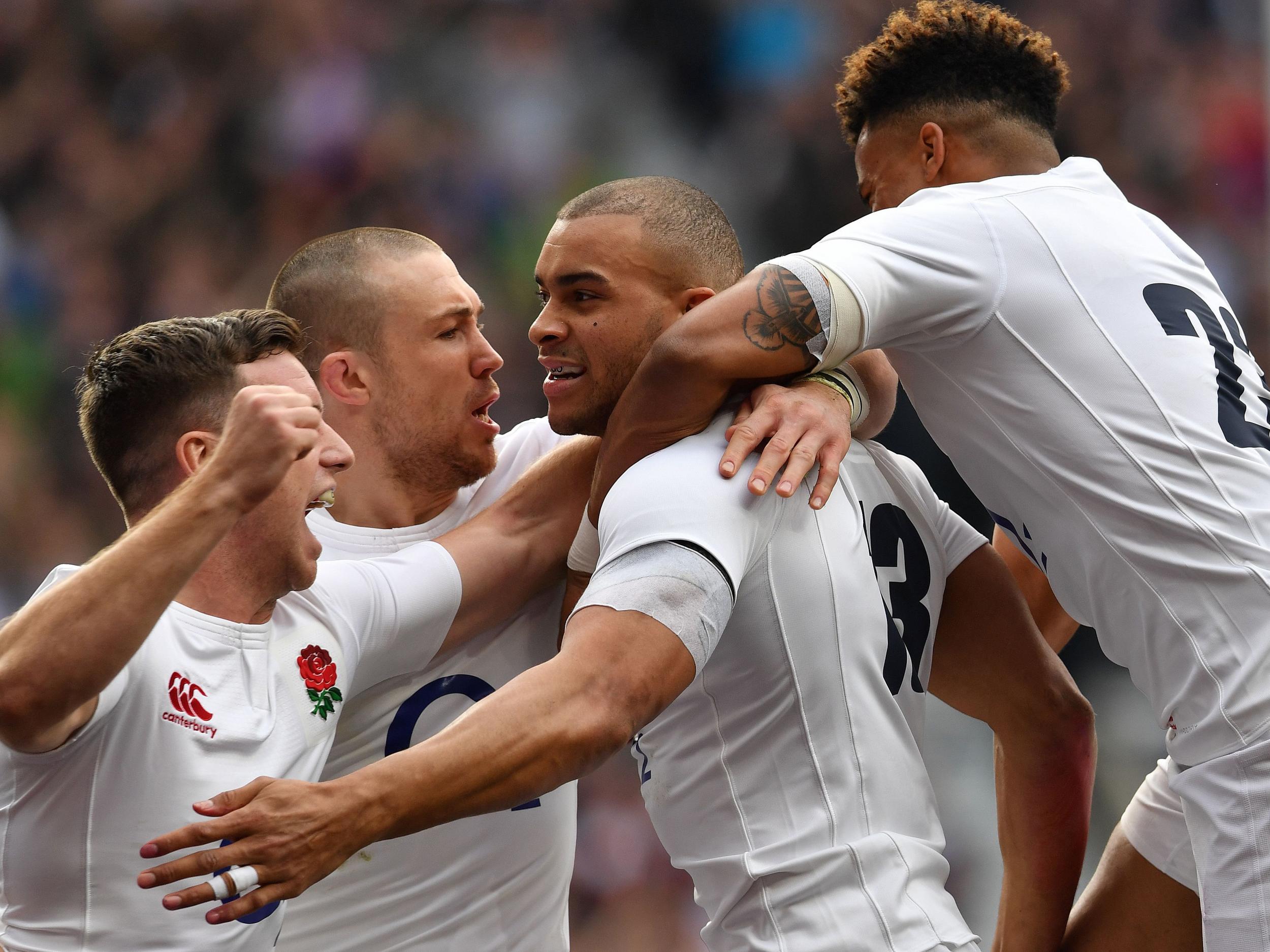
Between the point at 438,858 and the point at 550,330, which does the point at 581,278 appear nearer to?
the point at 550,330

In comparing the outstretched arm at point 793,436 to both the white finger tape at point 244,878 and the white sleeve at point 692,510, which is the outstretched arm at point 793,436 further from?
the white finger tape at point 244,878

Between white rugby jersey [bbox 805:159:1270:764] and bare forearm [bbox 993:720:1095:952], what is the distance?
0.42 meters

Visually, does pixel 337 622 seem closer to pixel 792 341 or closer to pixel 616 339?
pixel 616 339

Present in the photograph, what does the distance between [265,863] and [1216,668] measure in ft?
5.43

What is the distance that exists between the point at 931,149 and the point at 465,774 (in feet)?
6.12

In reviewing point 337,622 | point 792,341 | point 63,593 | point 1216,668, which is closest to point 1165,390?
point 1216,668

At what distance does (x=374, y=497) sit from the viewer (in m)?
3.25

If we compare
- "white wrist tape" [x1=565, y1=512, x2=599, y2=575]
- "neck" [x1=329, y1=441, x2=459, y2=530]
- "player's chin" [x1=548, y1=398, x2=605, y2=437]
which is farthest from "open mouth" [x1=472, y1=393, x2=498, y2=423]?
"white wrist tape" [x1=565, y1=512, x2=599, y2=575]

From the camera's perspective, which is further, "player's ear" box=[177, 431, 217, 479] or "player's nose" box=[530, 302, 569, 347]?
"player's nose" box=[530, 302, 569, 347]

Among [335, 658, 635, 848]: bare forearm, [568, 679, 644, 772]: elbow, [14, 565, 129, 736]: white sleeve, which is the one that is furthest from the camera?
[14, 565, 129, 736]: white sleeve

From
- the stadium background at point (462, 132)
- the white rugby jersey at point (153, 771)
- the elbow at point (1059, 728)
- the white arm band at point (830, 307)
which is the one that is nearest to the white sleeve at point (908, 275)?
the white arm band at point (830, 307)

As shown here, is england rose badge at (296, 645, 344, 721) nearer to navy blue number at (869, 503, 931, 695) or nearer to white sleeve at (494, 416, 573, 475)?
white sleeve at (494, 416, 573, 475)

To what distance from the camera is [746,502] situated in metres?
2.19

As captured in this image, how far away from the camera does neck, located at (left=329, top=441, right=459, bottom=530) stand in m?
3.25
